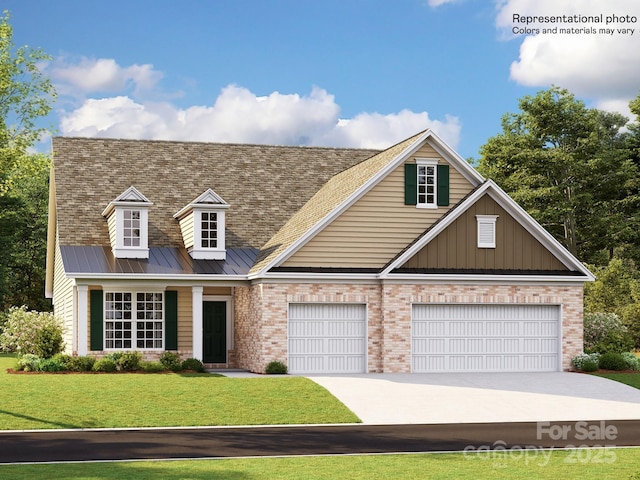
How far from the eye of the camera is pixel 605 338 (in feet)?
110

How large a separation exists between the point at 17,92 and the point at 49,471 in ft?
46.4

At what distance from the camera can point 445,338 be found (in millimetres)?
30500

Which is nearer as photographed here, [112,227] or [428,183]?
[428,183]

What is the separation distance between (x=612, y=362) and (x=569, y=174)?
2552cm

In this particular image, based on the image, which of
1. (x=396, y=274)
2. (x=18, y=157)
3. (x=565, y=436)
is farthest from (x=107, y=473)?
(x=396, y=274)

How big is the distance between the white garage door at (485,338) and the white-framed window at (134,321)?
8.68m

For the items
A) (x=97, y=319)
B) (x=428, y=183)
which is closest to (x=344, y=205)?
(x=428, y=183)

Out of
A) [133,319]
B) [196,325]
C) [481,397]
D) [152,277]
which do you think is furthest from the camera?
[133,319]

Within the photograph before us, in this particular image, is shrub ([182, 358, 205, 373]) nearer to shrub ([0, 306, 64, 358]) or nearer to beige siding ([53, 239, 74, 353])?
beige siding ([53, 239, 74, 353])

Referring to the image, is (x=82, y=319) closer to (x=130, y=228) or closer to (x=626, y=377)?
(x=130, y=228)

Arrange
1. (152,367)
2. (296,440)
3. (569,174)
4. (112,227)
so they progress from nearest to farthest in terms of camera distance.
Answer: (296,440) < (152,367) < (112,227) < (569,174)

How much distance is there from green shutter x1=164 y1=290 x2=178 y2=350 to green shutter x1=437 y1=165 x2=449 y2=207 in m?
9.55

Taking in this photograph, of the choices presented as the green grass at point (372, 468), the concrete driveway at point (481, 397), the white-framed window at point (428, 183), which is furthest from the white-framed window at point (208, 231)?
the green grass at point (372, 468)

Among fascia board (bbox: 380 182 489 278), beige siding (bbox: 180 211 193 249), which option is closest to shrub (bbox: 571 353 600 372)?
fascia board (bbox: 380 182 489 278)
